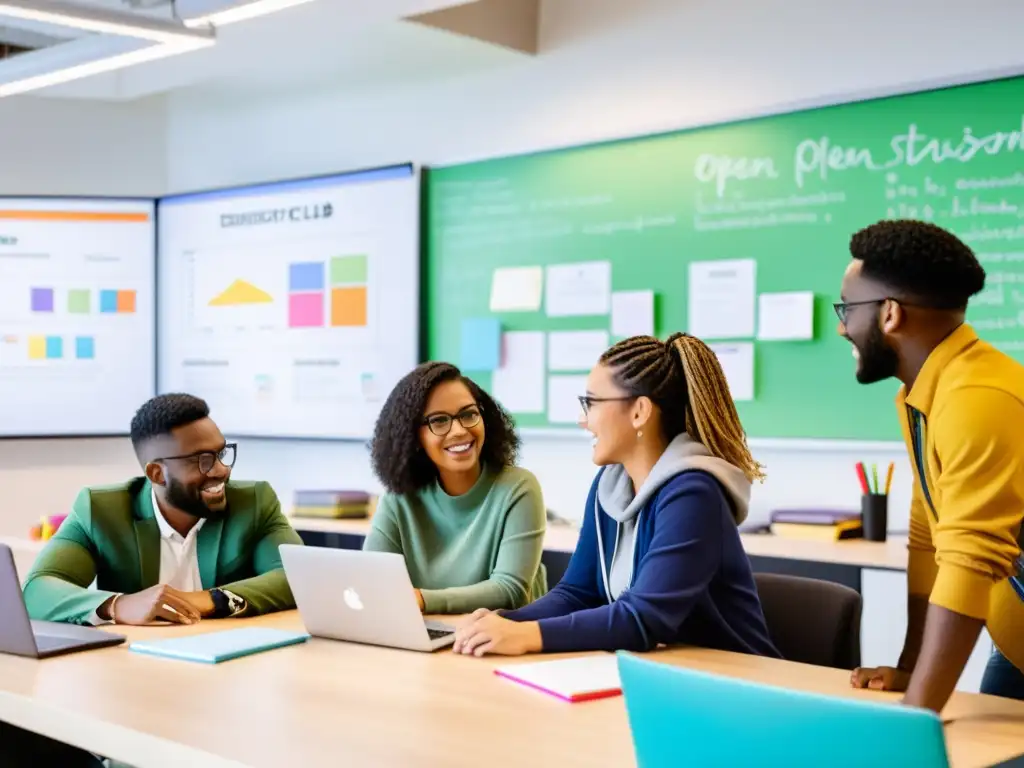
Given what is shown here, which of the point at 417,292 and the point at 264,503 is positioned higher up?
the point at 417,292

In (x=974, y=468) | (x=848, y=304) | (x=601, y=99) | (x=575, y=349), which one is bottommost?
(x=974, y=468)

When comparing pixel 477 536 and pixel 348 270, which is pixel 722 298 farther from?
pixel 348 270

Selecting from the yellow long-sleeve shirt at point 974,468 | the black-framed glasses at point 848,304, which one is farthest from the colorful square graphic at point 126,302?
the yellow long-sleeve shirt at point 974,468

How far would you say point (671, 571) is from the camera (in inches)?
80.7

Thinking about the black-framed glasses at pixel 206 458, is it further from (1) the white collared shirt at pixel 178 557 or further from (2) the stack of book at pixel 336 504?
(2) the stack of book at pixel 336 504

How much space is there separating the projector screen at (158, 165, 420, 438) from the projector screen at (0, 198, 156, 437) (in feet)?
0.53

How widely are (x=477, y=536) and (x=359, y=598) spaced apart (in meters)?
0.63

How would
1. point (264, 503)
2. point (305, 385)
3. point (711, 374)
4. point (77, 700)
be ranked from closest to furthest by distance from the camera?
point (77, 700) < point (711, 374) < point (264, 503) < point (305, 385)

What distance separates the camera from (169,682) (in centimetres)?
189

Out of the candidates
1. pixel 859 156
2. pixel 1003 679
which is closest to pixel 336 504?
pixel 859 156

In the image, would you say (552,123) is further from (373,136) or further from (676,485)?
(676,485)

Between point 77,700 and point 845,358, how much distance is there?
8.14 feet

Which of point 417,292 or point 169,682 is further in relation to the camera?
point 417,292

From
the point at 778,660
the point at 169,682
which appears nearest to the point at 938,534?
the point at 778,660
